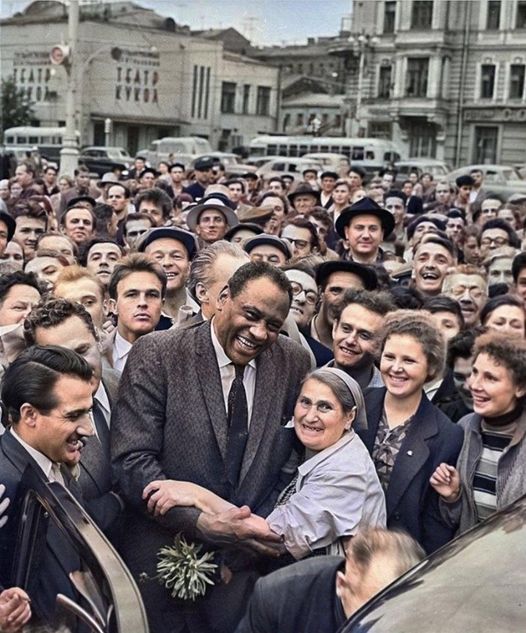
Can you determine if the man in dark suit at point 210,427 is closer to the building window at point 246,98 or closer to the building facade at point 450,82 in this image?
the building facade at point 450,82

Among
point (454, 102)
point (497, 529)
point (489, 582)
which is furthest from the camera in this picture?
point (454, 102)

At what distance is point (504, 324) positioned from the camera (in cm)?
570

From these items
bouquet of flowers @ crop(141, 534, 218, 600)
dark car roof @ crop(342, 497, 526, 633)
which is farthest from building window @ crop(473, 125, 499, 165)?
dark car roof @ crop(342, 497, 526, 633)

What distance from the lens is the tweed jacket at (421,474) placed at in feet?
14.0

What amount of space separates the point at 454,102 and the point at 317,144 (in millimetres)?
17122

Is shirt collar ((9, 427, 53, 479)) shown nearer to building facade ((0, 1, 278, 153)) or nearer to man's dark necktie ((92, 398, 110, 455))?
man's dark necktie ((92, 398, 110, 455))

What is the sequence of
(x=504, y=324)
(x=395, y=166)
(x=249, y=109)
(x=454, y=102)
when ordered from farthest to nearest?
(x=249, y=109) → (x=454, y=102) → (x=395, y=166) → (x=504, y=324)

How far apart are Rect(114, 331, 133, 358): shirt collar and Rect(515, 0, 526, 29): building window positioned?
187 feet

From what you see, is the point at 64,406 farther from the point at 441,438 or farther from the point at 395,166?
the point at 395,166

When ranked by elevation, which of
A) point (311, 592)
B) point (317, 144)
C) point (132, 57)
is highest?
point (132, 57)

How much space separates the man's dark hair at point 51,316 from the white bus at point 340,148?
133 feet

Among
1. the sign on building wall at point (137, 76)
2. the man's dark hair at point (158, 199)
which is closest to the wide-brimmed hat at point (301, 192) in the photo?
the man's dark hair at point (158, 199)

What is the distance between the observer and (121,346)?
5.15 m

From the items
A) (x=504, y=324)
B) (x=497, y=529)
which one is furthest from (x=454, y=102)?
(x=497, y=529)
